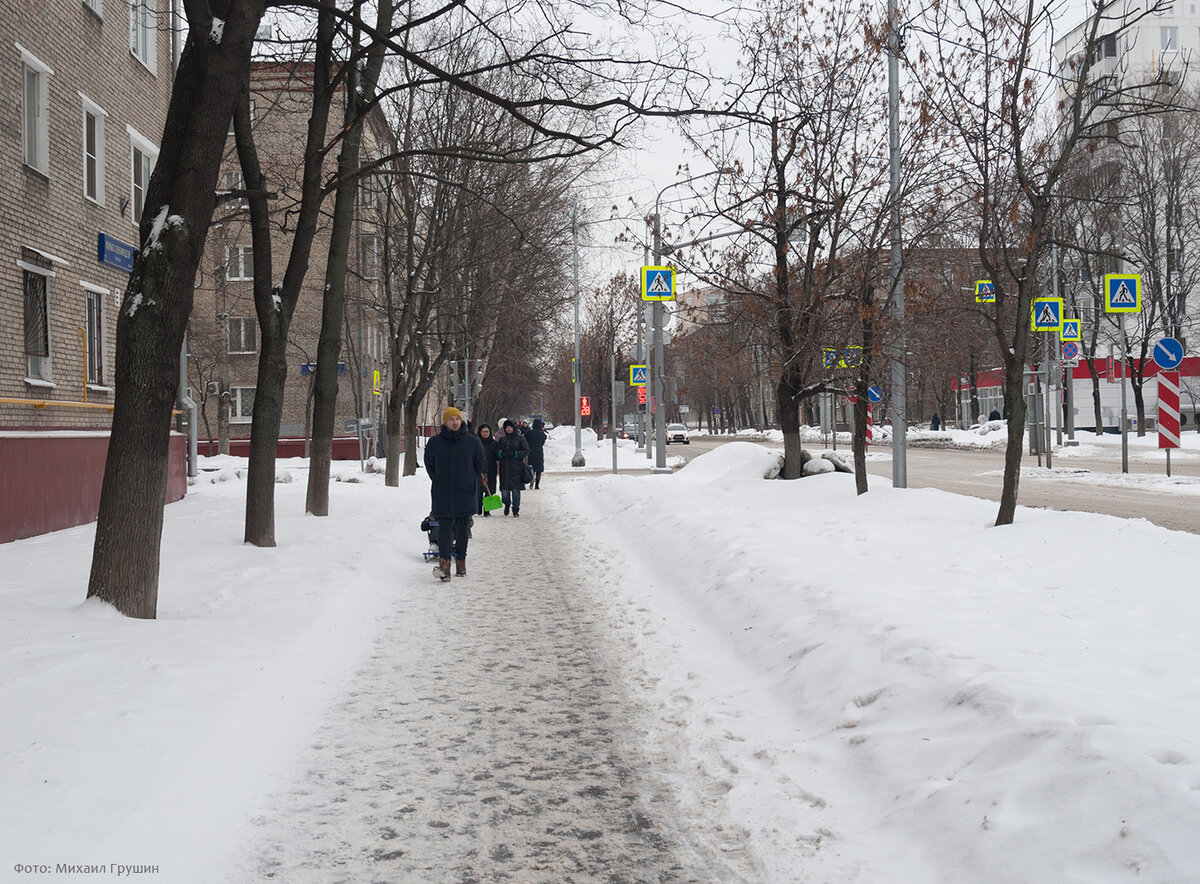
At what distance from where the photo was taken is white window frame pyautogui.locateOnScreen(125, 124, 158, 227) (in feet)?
71.1

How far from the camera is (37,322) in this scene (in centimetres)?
1747

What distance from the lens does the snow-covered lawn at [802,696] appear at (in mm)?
3873

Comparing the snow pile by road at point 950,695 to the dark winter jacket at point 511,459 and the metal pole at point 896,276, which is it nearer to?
the metal pole at point 896,276

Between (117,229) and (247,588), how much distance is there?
45.8ft

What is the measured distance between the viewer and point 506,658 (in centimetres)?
771

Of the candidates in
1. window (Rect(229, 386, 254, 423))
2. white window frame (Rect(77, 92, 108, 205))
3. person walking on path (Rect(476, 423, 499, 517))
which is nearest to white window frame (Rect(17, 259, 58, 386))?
white window frame (Rect(77, 92, 108, 205))

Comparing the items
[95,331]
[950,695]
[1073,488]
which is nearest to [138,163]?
[95,331]

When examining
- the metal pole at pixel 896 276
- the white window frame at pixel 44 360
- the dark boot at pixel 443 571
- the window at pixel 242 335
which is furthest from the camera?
the window at pixel 242 335

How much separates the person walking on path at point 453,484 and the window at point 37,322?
29.4 feet

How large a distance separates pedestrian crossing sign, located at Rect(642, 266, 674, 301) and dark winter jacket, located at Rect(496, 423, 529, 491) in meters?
5.28

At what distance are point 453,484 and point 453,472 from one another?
15cm

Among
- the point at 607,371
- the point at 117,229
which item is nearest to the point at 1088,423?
the point at 607,371

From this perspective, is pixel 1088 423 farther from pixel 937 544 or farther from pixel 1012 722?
pixel 1012 722

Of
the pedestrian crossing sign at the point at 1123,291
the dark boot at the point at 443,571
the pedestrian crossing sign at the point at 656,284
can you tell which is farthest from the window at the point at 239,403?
the dark boot at the point at 443,571
